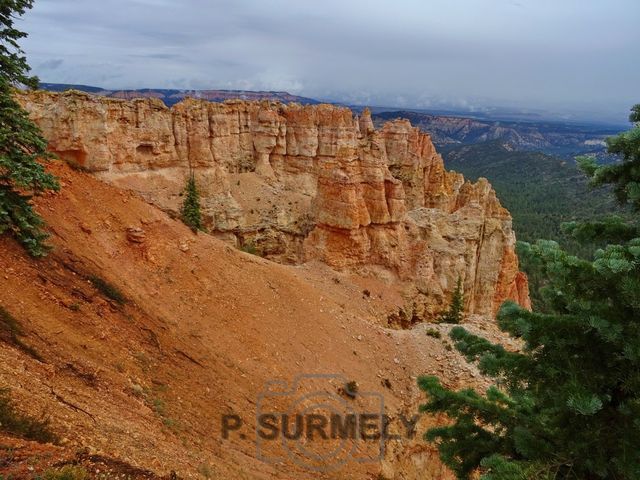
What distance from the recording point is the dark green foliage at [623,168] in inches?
243

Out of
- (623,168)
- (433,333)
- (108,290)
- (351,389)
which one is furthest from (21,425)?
(433,333)

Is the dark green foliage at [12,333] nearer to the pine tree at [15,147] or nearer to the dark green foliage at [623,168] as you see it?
the pine tree at [15,147]

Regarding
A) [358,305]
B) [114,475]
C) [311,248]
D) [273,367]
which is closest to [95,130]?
[311,248]

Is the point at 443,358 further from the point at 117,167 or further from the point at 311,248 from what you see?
the point at 117,167

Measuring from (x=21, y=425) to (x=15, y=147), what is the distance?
9199 millimetres

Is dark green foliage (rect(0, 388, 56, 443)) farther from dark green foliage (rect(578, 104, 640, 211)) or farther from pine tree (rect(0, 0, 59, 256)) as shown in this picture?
dark green foliage (rect(578, 104, 640, 211))

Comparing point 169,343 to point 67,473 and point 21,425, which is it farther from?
point 67,473

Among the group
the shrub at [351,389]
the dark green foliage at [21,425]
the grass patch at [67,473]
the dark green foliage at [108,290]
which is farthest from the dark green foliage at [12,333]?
the shrub at [351,389]

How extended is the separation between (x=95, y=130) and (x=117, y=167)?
179 inches

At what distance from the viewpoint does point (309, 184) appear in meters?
53.0

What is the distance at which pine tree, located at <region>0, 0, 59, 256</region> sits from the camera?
41.8 feet

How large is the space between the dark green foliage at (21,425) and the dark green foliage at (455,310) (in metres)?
27.0

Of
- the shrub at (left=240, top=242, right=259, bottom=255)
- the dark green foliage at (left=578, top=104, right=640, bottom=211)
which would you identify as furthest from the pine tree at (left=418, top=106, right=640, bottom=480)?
the shrub at (left=240, top=242, right=259, bottom=255)

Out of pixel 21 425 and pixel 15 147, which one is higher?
pixel 15 147
